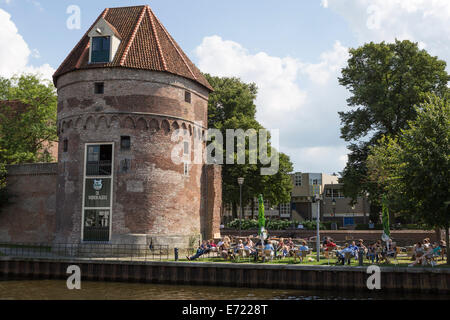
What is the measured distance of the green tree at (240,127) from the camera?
44.9 m

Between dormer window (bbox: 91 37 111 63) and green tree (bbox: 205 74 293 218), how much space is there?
17796 millimetres

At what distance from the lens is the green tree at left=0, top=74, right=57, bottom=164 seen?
40794mm

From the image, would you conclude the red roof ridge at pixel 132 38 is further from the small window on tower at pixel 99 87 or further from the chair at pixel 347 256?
the chair at pixel 347 256

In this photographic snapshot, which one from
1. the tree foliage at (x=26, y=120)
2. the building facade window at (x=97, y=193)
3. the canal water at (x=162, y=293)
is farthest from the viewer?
the tree foliage at (x=26, y=120)

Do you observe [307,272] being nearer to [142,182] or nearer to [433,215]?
[433,215]

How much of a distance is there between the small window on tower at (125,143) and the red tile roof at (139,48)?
16.0 feet

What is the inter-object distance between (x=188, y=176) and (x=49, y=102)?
817 inches

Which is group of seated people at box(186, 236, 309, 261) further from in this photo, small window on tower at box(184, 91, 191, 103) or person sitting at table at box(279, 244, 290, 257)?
small window on tower at box(184, 91, 191, 103)

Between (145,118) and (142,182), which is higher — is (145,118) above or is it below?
above

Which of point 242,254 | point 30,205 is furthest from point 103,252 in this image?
point 30,205

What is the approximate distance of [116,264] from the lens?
2488 cm

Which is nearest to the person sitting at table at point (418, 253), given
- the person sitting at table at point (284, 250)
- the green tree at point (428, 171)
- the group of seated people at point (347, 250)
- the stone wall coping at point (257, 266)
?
the group of seated people at point (347, 250)
